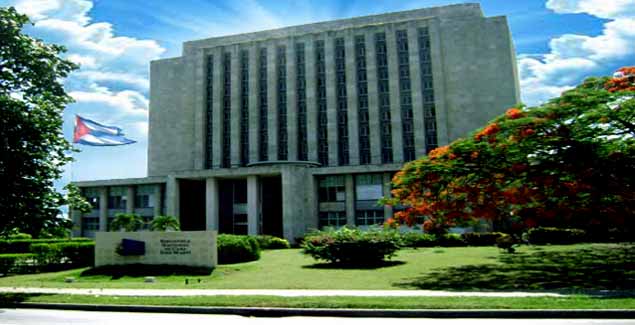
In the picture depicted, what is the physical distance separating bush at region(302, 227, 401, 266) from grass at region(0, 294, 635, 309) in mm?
11089

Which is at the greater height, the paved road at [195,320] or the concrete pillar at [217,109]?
the concrete pillar at [217,109]

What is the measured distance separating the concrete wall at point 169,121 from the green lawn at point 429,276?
39946 mm

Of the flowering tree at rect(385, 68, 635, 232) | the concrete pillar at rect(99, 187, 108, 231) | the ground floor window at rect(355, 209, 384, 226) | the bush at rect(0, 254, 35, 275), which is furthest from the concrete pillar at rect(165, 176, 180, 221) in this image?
the flowering tree at rect(385, 68, 635, 232)

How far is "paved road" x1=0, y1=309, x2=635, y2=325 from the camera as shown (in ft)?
32.6

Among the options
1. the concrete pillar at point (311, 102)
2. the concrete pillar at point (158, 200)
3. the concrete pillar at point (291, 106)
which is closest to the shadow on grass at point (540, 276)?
the concrete pillar at point (311, 102)

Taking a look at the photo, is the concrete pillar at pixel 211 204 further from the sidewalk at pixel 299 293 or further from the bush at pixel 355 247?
the sidewalk at pixel 299 293

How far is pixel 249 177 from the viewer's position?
48.5 metres

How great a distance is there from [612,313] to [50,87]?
56.8ft

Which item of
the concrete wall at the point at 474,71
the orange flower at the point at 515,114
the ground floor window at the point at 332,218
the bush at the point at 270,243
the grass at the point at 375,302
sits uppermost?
the concrete wall at the point at 474,71

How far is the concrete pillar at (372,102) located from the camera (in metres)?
56.4

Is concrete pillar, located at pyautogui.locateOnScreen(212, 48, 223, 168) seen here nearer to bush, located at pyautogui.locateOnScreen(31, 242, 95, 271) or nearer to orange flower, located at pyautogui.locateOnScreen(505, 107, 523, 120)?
bush, located at pyautogui.locateOnScreen(31, 242, 95, 271)

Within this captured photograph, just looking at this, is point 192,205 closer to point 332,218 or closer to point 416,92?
point 332,218

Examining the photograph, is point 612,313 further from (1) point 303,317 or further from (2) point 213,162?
(2) point 213,162

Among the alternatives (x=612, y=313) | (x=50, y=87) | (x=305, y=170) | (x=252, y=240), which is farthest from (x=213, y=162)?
(x=612, y=313)
